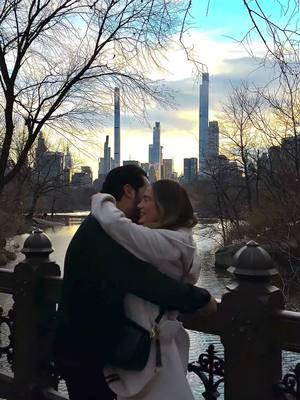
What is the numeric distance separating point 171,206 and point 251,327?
0.77m

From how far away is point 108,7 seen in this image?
7066mm

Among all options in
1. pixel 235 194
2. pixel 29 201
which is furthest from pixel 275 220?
pixel 29 201

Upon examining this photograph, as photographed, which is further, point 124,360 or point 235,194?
point 235,194

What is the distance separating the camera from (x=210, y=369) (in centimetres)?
290

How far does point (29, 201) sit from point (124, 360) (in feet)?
184

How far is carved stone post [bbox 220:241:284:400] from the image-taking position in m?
2.57

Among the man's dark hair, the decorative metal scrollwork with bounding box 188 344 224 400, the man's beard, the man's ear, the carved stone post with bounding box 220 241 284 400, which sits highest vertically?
the man's dark hair

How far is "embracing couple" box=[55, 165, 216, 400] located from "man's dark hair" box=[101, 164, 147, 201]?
13cm

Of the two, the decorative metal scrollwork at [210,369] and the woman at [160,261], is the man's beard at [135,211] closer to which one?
the woman at [160,261]

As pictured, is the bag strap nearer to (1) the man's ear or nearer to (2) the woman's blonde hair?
(2) the woman's blonde hair

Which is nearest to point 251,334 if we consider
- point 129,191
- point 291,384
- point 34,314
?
point 291,384

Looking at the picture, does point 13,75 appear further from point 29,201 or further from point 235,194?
point 29,201

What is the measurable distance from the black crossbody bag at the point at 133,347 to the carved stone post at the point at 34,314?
172 cm

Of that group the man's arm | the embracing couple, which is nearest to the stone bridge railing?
the embracing couple
